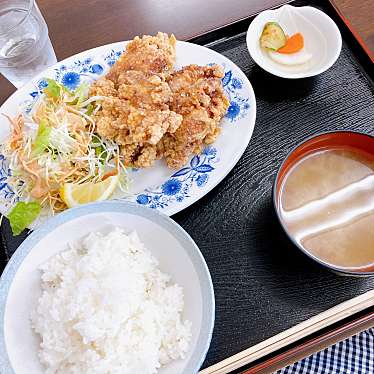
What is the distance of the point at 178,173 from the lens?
6.40 feet

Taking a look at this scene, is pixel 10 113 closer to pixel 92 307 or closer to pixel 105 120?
pixel 105 120

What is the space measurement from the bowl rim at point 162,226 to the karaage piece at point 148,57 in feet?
2.15

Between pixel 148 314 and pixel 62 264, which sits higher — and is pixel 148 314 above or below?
below

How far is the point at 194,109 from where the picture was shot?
191 cm

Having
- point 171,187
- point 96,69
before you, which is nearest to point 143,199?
point 171,187

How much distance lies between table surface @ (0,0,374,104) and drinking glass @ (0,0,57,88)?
111 millimetres

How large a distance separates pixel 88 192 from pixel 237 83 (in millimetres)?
760

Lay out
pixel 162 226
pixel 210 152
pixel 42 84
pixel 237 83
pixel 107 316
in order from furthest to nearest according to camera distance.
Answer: pixel 42 84
pixel 237 83
pixel 210 152
pixel 162 226
pixel 107 316

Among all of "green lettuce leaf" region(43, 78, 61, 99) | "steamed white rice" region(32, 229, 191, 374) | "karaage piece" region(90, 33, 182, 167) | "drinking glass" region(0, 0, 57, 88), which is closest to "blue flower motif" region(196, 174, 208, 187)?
"karaage piece" region(90, 33, 182, 167)

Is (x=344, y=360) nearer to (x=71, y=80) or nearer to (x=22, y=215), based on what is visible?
(x=22, y=215)

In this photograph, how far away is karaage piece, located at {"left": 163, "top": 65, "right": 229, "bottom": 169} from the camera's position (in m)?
1.89

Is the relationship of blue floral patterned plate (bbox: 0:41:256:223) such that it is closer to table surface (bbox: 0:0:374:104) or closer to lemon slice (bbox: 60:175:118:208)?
lemon slice (bbox: 60:175:118:208)

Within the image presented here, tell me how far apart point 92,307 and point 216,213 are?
64 centimetres

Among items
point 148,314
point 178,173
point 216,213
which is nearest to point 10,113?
point 178,173
